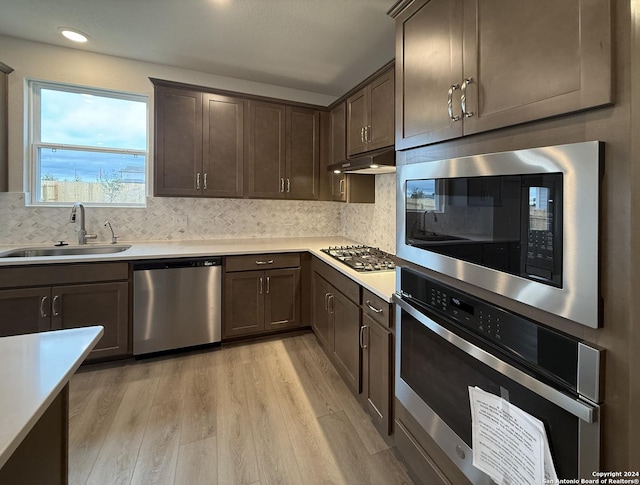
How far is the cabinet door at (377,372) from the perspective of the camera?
1.61 metres

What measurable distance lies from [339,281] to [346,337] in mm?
400

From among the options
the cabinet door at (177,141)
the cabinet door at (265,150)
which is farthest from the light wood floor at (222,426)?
the cabinet door at (265,150)

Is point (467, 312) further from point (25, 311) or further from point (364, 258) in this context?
point (25, 311)

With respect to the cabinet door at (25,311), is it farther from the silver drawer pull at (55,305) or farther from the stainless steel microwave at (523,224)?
the stainless steel microwave at (523,224)

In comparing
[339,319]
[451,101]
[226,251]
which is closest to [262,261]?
[226,251]

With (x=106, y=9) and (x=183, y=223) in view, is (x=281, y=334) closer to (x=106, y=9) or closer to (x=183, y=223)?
(x=183, y=223)

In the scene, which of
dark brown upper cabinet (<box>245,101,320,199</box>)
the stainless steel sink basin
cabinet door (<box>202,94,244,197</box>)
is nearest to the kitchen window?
the stainless steel sink basin

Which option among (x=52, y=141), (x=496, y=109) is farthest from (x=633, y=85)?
(x=52, y=141)

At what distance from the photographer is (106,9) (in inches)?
83.1

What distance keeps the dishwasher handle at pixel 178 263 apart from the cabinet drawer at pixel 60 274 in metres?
0.12

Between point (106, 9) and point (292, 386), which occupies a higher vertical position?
point (106, 9)

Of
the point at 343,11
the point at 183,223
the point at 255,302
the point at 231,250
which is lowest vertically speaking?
the point at 255,302

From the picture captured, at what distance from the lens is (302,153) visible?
10.8 feet

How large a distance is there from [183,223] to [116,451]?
2084 mm
